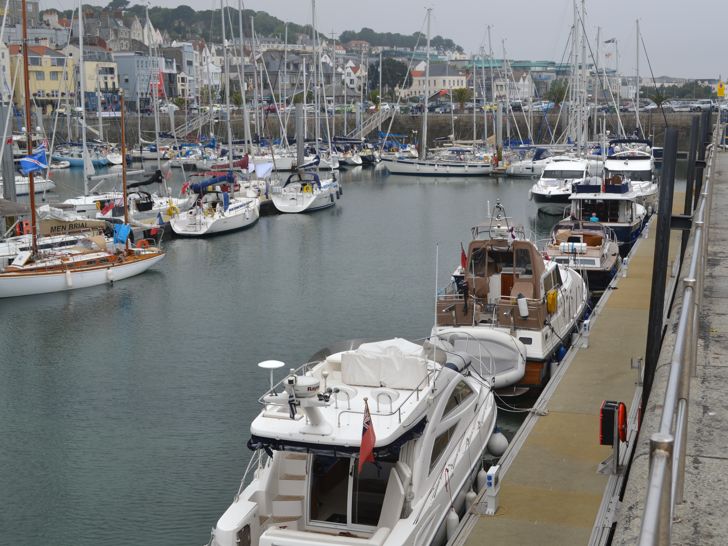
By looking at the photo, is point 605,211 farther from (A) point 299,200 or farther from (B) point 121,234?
(A) point 299,200

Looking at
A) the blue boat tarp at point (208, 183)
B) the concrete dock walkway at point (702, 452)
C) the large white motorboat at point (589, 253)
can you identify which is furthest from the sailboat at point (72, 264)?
the concrete dock walkway at point (702, 452)

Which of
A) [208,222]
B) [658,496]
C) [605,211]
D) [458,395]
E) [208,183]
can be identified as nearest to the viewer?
[658,496]

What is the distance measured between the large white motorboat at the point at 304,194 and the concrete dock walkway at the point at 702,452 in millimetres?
41994

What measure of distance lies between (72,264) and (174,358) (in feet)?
32.2

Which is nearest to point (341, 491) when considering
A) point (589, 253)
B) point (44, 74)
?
point (589, 253)

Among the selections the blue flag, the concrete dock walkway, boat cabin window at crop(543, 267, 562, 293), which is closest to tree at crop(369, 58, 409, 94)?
the blue flag

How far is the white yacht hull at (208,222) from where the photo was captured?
4375cm

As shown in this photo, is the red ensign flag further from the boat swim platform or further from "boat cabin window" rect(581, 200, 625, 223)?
"boat cabin window" rect(581, 200, 625, 223)

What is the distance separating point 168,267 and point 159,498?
22563 mm

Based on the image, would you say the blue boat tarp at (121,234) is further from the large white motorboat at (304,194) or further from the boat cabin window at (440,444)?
the boat cabin window at (440,444)

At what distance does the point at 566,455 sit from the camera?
13.4 meters

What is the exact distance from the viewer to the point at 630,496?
681cm

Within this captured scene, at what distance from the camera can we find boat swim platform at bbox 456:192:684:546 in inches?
440

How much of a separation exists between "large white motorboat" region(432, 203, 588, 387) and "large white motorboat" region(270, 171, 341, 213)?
3117 centimetres
